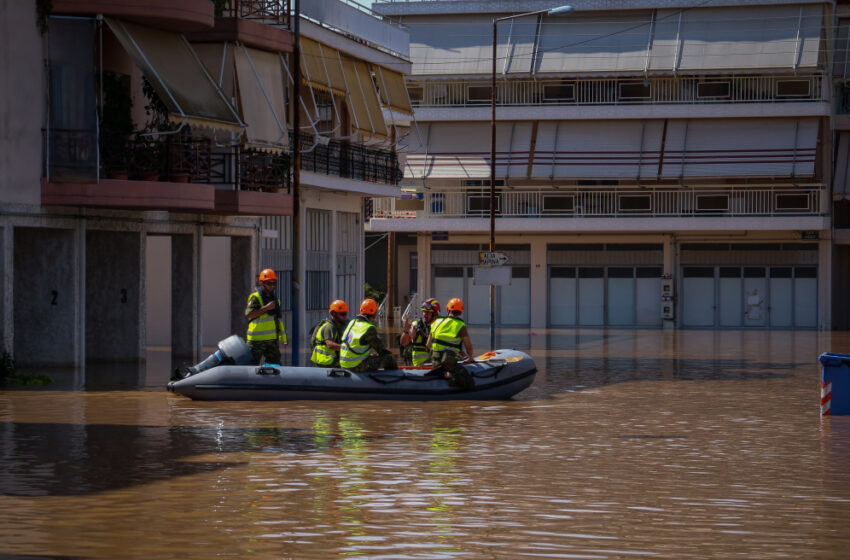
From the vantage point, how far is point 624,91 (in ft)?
185

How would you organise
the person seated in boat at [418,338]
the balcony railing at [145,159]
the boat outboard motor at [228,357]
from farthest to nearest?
1. the balcony railing at [145,159]
2. the person seated in boat at [418,338]
3. the boat outboard motor at [228,357]

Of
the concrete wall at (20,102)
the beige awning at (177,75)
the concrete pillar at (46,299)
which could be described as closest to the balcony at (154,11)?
the beige awning at (177,75)

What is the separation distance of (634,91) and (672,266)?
7063mm

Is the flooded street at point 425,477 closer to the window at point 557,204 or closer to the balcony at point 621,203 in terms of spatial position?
the balcony at point 621,203

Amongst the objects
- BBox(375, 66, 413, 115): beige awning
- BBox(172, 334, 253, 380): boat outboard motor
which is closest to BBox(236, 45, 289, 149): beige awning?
BBox(375, 66, 413, 115): beige awning

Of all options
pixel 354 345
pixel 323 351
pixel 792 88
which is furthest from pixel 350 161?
pixel 792 88

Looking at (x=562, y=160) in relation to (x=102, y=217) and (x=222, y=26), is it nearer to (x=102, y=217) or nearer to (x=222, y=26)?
(x=222, y=26)

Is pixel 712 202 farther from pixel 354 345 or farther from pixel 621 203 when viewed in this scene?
pixel 354 345

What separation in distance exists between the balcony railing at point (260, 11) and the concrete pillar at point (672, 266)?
2493 cm

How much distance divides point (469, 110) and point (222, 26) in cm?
2595

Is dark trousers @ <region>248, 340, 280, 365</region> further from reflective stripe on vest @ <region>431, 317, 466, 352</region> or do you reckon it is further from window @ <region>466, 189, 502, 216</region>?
window @ <region>466, 189, 502, 216</region>

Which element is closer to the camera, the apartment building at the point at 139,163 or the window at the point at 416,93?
the apartment building at the point at 139,163

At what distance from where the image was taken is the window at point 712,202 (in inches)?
2174

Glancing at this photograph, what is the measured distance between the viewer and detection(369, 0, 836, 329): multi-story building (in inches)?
2135
